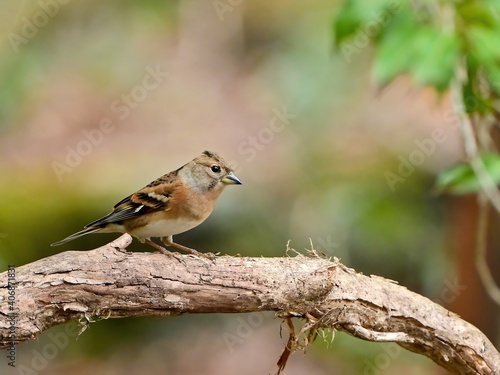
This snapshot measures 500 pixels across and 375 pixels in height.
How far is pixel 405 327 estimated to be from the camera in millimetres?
4227

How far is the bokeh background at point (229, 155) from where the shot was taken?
812 cm

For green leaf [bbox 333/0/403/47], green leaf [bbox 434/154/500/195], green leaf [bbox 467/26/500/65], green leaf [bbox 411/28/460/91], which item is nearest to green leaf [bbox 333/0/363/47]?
green leaf [bbox 333/0/403/47]

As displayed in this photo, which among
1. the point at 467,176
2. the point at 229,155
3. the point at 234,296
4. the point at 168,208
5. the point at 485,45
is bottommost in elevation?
the point at 229,155

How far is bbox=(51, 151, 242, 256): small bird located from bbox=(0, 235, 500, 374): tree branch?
42 centimetres

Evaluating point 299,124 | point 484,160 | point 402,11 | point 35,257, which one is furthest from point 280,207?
point 402,11

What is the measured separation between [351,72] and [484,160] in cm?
579

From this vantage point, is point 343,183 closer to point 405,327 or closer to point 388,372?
point 388,372

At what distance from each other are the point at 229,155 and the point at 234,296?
Answer: 5691 millimetres

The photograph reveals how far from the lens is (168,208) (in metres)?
4.61

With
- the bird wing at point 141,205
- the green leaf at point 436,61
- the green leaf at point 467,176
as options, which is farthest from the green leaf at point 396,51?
the bird wing at point 141,205

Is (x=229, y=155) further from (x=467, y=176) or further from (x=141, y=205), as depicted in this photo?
(x=467, y=176)

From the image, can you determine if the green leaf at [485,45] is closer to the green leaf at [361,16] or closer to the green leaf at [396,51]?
the green leaf at [396,51]

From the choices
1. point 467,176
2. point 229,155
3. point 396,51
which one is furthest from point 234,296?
point 229,155

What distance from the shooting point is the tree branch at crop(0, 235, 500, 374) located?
3504mm
